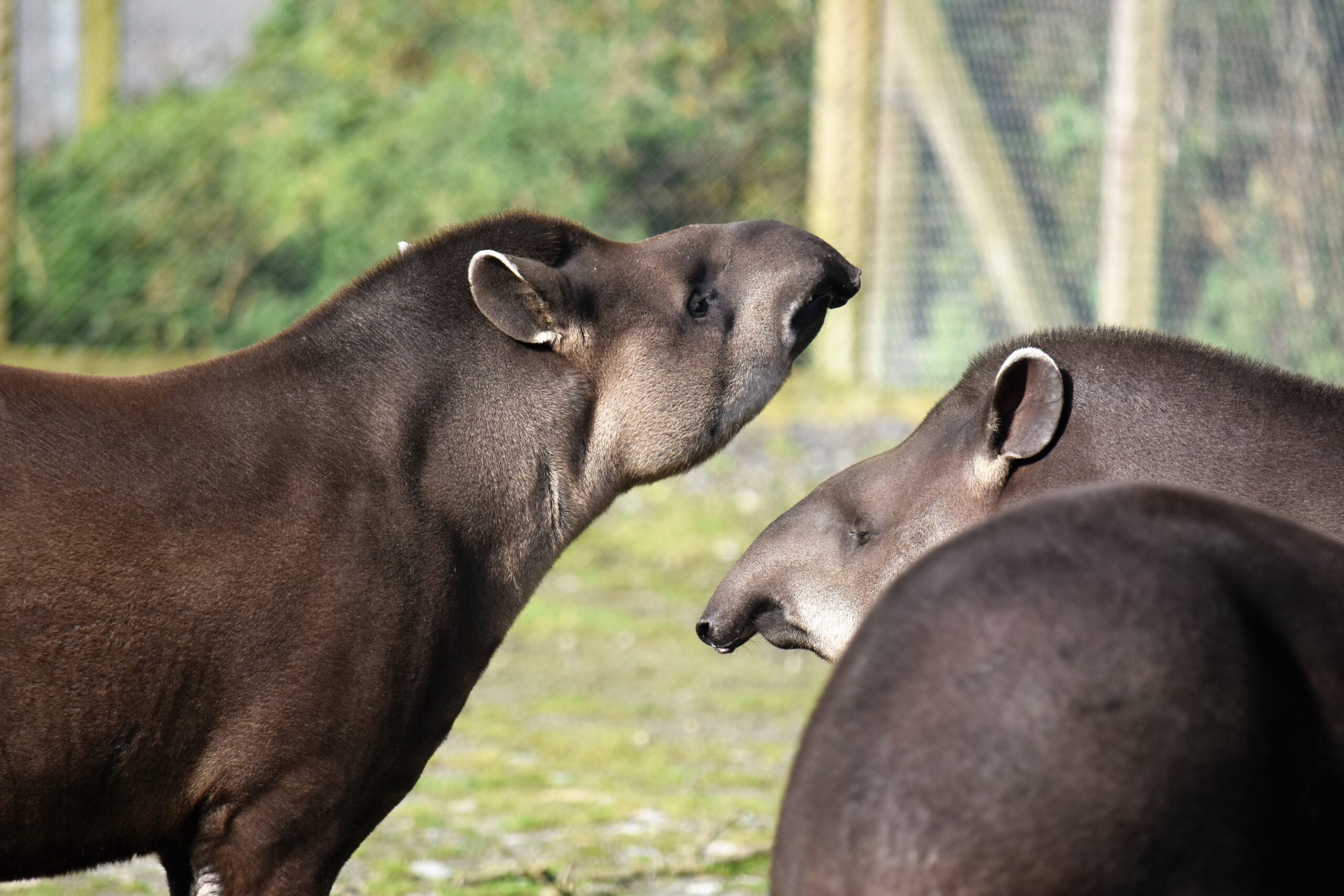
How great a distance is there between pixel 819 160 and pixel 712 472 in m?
2.44

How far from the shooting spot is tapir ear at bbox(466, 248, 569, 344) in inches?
172

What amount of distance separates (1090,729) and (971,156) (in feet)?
32.3

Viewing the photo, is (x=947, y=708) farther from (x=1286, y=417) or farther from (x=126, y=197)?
(x=126, y=197)

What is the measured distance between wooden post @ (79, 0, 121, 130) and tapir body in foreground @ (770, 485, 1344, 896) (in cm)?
1140

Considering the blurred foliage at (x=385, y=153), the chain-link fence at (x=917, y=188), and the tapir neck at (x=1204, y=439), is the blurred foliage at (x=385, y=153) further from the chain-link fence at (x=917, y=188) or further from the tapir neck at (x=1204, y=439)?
the tapir neck at (x=1204, y=439)

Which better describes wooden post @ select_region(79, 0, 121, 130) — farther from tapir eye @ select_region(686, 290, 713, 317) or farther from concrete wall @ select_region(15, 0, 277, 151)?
tapir eye @ select_region(686, 290, 713, 317)

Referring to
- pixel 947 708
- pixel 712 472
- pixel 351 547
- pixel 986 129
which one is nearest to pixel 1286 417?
pixel 947 708

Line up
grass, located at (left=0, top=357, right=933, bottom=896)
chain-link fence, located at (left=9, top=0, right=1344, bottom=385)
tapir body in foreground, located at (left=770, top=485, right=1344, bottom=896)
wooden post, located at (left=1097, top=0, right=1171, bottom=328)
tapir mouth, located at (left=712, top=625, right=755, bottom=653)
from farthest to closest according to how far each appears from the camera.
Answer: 1. chain-link fence, located at (left=9, top=0, right=1344, bottom=385)
2. wooden post, located at (left=1097, top=0, right=1171, bottom=328)
3. grass, located at (left=0, top=357, right=933, bottom=896)
4. tapir mouth, located at (left=712, top=625, right=755, bottom=653)
5. tapir body in foreground, located at (left=770, top=485, right=1344, bottom=896)

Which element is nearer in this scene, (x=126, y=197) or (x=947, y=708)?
(x=947, y=708)

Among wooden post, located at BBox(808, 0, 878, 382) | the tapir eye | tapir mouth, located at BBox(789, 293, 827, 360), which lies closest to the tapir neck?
tapir mouth, located at BBox(789, 293, 827, 360)

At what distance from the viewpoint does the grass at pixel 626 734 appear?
212 inches

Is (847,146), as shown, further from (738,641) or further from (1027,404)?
(1027,404)

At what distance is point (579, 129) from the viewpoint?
12586 mm

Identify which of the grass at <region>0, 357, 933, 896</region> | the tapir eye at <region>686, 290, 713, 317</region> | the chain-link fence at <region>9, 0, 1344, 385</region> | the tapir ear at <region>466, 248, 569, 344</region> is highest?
the tapir ear at <region>466, 248, 569, 344</region>
